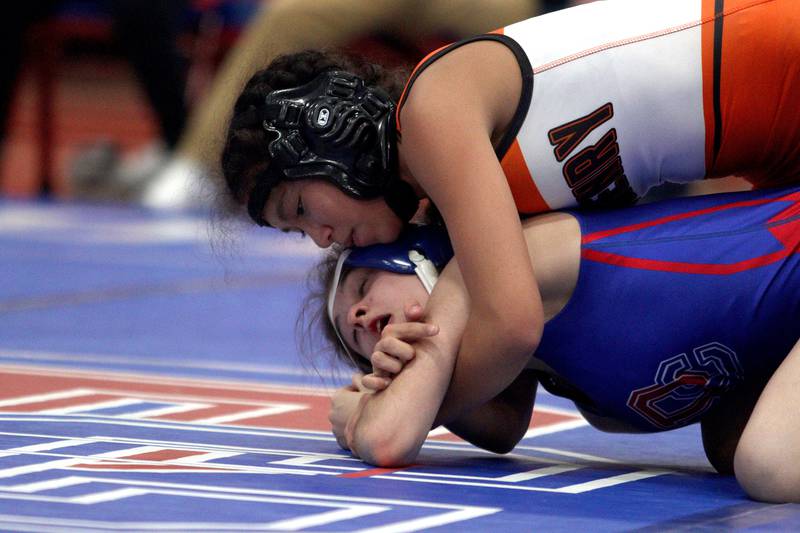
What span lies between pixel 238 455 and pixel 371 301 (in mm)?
337

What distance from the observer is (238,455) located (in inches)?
101

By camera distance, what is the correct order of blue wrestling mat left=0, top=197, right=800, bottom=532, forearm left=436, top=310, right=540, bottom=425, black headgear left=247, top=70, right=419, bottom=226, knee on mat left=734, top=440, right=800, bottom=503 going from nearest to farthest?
blue wrestling mat left=0, top=197, right=800, bottom=532 < knee on mat left=734, top=440, right=800, bottom=503 < forearm left=436, top=310, right=540, bottom=425 < black headgear left=247, top=70, right=419, bottom=226

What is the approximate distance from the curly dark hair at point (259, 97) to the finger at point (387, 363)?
1.29ft

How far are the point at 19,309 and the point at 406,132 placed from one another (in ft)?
8.07

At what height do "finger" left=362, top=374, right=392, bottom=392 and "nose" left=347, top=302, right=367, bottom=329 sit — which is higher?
"nose" left=347, top=302, right=367, bottom=329

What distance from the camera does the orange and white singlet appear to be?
8.45 ft

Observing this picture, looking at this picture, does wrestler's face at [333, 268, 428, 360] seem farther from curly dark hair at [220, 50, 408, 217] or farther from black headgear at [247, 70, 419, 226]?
curly dark hair at [220, 50, 408, 217]

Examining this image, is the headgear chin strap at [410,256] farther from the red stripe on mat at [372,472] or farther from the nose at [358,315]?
the red stripe on mat at [372,472]

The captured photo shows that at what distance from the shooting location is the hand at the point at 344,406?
2682 millimetres

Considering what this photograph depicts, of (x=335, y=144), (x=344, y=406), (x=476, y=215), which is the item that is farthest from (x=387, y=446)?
(x=335, y=144)

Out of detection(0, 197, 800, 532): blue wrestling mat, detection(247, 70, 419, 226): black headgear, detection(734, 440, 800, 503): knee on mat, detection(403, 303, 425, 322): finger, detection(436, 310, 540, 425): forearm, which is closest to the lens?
detection(0, 197, 800, 532): blue wrestling mat

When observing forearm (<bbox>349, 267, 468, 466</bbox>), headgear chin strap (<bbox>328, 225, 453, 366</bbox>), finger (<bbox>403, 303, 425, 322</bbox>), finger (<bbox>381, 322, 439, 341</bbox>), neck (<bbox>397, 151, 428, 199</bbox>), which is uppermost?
neck (<bbox>397, 151, 428, 199</bbox>)

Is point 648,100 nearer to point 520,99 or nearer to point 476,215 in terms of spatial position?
point 520,99

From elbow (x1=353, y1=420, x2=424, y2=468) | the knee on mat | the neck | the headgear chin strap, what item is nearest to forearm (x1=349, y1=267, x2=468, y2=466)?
elbow (x1=353, y1=420, x2=424, y2=468)
